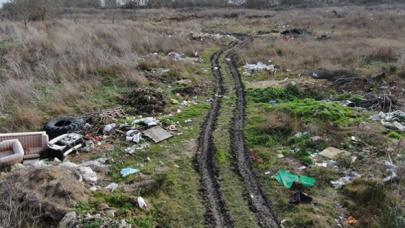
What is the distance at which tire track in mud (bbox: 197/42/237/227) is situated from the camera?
193 inches

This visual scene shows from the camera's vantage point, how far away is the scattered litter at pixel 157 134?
24.3 feet

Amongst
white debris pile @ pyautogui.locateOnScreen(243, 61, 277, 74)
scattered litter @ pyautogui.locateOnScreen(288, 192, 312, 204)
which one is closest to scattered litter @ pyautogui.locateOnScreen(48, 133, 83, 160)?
scattered litter @ pyautogui.locateOnScreen(288, 192, 312, 204)

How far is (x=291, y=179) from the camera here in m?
5.87

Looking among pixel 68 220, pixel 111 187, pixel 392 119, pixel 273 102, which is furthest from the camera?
pixel 273 102

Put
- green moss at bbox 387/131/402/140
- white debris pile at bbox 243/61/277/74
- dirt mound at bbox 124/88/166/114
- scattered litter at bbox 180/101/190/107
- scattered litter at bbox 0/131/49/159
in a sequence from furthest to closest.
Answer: white debris pile at bbox 243/61/277/74 → scattered litter at bbox 180/101/190/107 → dirt mound at bbox 124/88/166/114 → green moss at bbox 387/131/402/140 → scattered litter at bbox 0/131/49/159

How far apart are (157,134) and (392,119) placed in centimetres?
518

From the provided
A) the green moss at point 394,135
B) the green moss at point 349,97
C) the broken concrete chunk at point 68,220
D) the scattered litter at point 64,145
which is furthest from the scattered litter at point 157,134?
the green moss at point 349,97

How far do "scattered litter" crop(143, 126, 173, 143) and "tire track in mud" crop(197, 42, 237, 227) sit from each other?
733 millimetres

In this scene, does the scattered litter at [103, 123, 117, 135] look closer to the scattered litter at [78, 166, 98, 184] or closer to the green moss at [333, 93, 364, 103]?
the scattered litter at [78, 166, 98, 184]

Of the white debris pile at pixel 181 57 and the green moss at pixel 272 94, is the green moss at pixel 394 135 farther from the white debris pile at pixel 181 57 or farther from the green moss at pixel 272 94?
the white debris pile at pixel 181 57

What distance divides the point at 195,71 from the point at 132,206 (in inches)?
Result: 329

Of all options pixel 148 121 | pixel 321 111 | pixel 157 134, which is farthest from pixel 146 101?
pixel 321 111

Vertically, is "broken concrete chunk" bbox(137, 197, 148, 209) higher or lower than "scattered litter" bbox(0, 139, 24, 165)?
lower

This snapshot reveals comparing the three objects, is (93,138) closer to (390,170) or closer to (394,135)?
(390,170)
